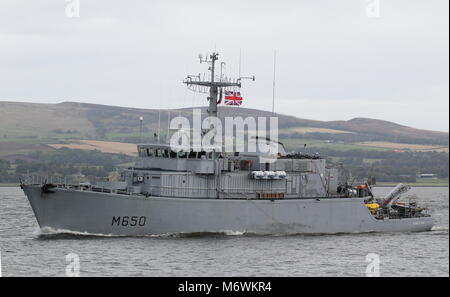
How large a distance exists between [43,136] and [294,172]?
8407 centimetres

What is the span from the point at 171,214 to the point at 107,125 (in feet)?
351

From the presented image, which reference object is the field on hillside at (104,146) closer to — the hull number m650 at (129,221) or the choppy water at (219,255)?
the choppy water at (219,255)

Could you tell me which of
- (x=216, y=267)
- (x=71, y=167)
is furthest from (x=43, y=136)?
(x=216, y=267)

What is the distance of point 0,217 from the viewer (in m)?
50.2

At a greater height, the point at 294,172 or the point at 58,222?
the point at 294,172

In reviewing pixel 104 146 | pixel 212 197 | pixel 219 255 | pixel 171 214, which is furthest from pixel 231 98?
pixel 104 146

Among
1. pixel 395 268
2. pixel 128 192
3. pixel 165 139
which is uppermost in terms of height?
pixel 165 139

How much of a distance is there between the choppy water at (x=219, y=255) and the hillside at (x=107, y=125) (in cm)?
7525

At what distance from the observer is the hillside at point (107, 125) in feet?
396

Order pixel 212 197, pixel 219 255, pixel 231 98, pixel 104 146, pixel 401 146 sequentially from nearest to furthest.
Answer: pixel 219 255
pixel 212 197
pixel 231 98
pixel 104 146
pixel 401 146

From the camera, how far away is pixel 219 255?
3256 cm

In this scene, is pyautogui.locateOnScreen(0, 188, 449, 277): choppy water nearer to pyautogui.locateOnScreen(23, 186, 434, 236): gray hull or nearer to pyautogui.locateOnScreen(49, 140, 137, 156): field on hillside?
pyautogui.locateOnScreen(23, 186, 434, 236): gray hull

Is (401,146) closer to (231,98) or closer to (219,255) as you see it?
(231,98)

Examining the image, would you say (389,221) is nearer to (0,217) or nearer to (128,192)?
(128,192)
